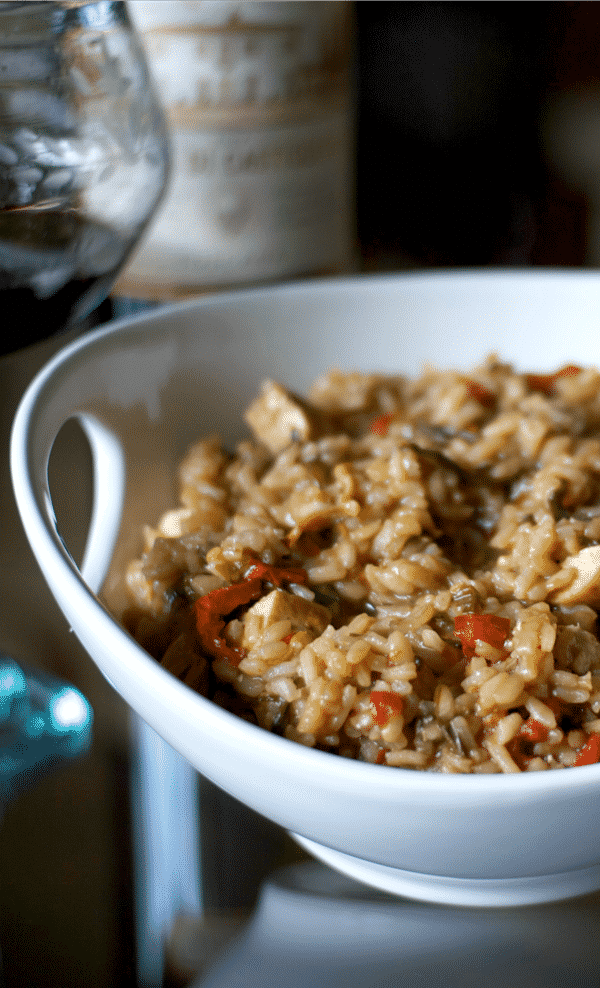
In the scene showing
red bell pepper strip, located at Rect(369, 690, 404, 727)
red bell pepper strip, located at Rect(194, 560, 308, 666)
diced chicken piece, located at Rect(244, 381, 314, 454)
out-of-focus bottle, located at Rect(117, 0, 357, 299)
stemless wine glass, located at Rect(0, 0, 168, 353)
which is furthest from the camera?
out-of-focus bottle, located at Rect(117, 0, 357, 299)

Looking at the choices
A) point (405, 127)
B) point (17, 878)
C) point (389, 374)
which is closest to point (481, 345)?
point (389, 374)

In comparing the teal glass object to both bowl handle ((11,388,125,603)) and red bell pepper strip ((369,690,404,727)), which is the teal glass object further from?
red bell pepper strip ((369,690,404,727))

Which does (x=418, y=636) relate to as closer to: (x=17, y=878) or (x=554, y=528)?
(x=554, y=528)

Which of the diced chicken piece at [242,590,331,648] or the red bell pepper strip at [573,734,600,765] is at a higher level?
the diced chicken piece at [242,590,331,648]

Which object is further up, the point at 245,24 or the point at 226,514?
the point at 245,24

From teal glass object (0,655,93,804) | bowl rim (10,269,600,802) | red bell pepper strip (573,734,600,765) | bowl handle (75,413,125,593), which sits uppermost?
bowl rim (10,269,600,802)

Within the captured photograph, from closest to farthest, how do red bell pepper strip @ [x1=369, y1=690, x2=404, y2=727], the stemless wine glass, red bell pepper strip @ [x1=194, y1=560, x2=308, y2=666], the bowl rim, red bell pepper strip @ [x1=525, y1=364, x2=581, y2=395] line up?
the bowl rim, red bell pepper strip @ [x1=369, y1=690, x2=404, y2=727], red bell pepper strip @ [x1=194, y1=560, x2=308, y2=666], the stemless wine glass, red bell pepper strip @ [x1=525, y1=364, x2=581, y2=395]

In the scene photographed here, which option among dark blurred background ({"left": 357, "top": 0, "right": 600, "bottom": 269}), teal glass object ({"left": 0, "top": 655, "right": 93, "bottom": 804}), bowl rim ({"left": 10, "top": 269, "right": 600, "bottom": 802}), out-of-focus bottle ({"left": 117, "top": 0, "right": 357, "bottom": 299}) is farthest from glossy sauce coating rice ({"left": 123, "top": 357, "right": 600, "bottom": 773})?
Result: dark blurred background ({"left": 357, "top": 0, "right": 600, "bottom": 269})

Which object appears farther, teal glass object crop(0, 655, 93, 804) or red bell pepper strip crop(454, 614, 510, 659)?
teal glass object crop(0, 655, 93, 804)

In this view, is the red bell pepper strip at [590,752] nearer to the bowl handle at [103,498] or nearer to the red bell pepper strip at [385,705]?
the red bell pepper strip at [385,705]
